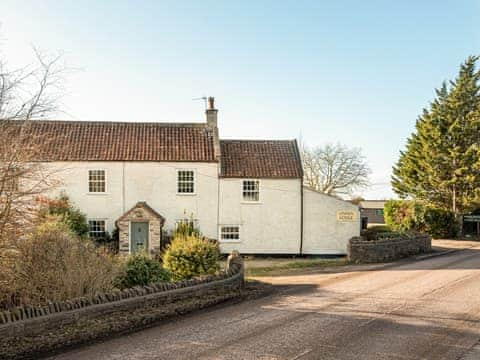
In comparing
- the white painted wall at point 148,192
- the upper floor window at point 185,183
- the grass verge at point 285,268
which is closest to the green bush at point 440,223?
the grass verge at point 285,268

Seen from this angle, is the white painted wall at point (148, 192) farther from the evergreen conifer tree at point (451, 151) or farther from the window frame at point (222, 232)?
the evergreen conifer tree at point (451, 151)

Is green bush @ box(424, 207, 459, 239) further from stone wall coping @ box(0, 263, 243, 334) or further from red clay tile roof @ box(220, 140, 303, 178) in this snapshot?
stone wall coping @ box(0, 263, 243, 334)

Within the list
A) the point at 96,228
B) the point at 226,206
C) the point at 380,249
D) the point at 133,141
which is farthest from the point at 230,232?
the point at 380,249

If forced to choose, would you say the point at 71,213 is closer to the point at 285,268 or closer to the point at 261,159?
the point at 261,159

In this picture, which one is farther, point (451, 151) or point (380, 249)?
point (451, 151)

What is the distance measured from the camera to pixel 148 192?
28312mm

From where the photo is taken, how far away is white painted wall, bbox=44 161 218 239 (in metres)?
28.1

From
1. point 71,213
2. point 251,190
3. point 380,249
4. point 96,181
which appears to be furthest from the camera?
point 251,190

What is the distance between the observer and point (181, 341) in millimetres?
9406

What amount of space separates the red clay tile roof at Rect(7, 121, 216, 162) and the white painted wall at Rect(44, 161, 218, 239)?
1.52ft

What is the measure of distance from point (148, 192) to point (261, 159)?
7.38 m

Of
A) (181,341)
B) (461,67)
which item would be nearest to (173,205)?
(181,341)

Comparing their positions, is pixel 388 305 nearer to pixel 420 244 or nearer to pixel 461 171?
pixel 420 244

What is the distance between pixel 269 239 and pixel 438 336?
18677 mm
